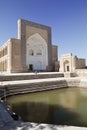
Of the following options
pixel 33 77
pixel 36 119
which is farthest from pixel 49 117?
pixel 33 77

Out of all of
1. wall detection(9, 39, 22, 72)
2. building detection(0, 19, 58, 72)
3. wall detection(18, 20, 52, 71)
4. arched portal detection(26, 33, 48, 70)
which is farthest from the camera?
arched portal detection(26, 33, 48, 70)

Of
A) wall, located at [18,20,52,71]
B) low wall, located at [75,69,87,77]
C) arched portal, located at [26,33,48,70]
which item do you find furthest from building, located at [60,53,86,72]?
arched portal, located at [26,33,48,70]

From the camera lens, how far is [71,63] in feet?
62.8

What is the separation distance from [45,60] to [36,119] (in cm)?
1911

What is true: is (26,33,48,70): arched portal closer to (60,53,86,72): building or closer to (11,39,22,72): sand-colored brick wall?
(11,39,22,72): sand-colored brick wall

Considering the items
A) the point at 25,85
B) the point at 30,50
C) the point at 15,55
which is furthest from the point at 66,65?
Answer: the point at 25,85

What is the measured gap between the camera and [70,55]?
19.5 metres

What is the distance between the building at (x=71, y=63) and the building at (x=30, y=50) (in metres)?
3.04

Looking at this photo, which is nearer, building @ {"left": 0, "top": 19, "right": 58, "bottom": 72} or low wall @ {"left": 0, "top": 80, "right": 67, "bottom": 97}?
low wall @ {"left": 0, "top": 80, "right": 67, "bottom": 97}

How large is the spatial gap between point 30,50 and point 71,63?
725 cm

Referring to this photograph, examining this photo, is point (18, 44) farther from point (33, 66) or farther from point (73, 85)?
point (73, 85)

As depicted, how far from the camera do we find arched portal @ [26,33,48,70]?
72.3ft

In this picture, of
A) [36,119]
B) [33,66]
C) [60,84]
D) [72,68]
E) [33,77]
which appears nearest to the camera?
[36,119]

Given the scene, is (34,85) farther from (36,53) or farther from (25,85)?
(36,53)
